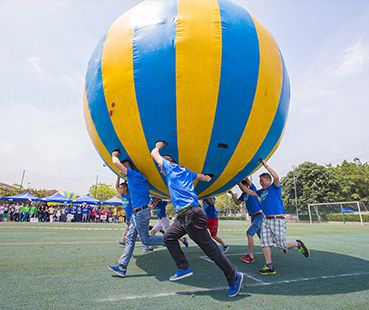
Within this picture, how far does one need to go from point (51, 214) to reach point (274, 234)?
22.4m

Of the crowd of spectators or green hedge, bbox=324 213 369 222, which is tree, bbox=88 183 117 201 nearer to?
the crowd of spectators

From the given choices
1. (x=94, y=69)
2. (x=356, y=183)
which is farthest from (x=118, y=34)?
(x=356, y=183)

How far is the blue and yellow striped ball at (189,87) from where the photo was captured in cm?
295

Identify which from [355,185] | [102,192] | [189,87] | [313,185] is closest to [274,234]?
[189,87]

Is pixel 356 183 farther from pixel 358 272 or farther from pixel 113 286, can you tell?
pixel 113 286

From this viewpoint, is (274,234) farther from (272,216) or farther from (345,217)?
(345,217)

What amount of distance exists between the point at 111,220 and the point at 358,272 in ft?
77.3

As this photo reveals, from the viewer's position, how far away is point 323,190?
3734cm

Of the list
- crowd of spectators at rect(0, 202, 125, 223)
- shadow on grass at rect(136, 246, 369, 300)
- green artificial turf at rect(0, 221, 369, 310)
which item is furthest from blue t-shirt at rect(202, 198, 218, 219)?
crowd of spectators at rect(0, 202, 125, 223)

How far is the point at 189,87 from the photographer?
2.92 m

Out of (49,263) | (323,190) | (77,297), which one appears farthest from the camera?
(323,190)

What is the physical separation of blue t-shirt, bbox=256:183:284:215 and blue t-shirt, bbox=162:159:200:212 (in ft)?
5.36

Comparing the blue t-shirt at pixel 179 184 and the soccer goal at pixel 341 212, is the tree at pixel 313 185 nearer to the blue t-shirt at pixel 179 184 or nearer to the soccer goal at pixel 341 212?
the soccer goal at pixel 341 212

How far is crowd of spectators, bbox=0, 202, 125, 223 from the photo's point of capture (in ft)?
66.7
